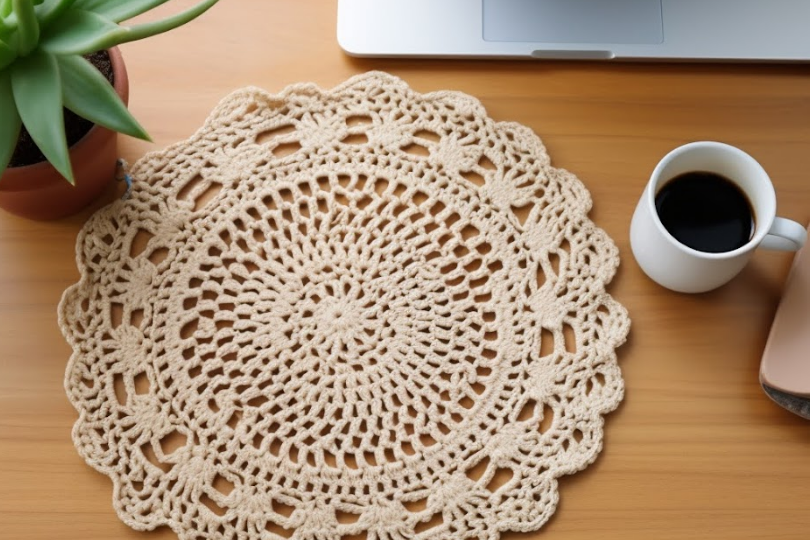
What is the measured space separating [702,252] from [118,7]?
48 cm

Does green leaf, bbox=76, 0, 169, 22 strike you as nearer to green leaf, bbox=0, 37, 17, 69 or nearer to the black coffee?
green leaf, bbox=0, 37, 17, 69

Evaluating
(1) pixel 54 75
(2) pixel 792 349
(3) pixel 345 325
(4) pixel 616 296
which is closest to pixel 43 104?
(1) pixel 54 75

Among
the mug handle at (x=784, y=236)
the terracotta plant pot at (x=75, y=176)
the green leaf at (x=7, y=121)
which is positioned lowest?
the mug handle at (x=784, y=236)

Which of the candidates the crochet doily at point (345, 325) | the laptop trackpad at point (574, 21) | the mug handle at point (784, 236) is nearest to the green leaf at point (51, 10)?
the crochet doily at point (345, 325)

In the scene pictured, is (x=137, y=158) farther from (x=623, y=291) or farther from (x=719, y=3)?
(x=719, y=3)

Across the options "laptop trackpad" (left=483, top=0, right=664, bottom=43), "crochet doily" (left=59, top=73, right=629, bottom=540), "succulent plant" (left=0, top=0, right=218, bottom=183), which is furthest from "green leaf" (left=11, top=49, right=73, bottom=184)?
"laptop trackpad" (left=483, top=0, right=664, bottom=43)

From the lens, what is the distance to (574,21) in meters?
0.79

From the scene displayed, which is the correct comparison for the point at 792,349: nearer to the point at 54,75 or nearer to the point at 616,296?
the point at 616,296

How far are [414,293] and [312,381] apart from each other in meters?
0.11

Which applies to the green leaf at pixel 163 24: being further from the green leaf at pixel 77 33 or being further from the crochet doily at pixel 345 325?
the crochet doily at pixel 345 325

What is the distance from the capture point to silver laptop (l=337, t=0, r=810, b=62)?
30.5 inches

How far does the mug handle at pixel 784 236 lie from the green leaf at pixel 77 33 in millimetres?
496

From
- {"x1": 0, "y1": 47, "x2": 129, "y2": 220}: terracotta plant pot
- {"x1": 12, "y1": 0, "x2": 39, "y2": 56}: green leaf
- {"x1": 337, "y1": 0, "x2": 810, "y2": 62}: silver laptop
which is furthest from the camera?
{"x1": 337, "y1": 0, "x2": 810, "y2": 62}: silver laptop

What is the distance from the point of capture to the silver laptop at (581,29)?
0.77m
